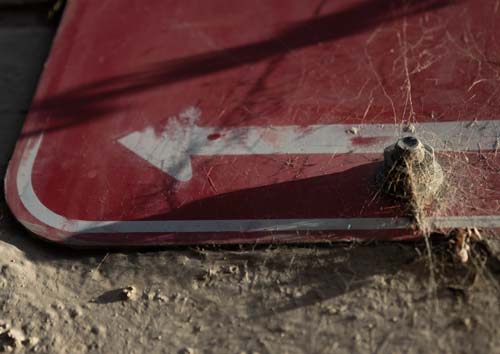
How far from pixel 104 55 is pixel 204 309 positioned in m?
1.49

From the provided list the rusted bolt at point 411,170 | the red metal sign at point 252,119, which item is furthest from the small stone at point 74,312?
the rusted bolt at point 411,170

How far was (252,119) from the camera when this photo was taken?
315 cm

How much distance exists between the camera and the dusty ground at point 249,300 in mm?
2527

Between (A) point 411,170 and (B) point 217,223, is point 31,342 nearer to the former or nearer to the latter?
(B) point 217,223

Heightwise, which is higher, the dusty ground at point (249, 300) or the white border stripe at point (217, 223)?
the white border stripe at point (217, 223)

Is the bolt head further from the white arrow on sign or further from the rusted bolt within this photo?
the white arrow on sign

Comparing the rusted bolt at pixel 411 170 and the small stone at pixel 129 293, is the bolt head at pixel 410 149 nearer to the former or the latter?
the rusted bolt at pixel 411 170

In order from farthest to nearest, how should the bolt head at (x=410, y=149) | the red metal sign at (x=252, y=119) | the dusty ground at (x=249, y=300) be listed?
the red metal sign at (x=252, y=119) < the bolt head at (x=410, y=149) < the dusty ground at (x=249, y=300)

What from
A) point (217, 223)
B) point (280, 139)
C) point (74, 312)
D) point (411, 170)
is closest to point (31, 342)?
point (74, 312)

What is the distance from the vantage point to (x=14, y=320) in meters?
2.76

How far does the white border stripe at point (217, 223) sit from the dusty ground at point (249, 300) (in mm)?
82

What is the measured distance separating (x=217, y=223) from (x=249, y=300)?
0.36m

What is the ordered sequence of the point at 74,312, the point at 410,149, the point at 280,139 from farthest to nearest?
1. the point at 280,139
2. the point at 74,312
3. the point at 410,149

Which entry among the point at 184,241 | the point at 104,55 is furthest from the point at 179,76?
the point at 184,241
